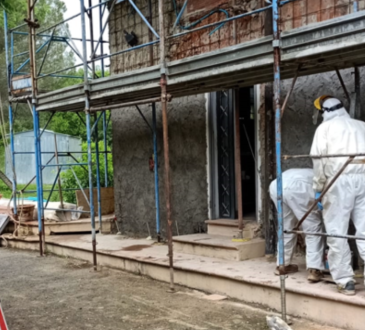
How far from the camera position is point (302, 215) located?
5.57m

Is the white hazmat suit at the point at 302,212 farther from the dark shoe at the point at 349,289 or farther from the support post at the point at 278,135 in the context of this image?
the support post at the point at 278,135

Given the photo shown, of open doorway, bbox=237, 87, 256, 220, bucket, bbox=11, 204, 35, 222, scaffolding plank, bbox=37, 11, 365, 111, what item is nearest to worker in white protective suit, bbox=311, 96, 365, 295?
scaffolding plank, bbox=37, 11, 365, 111

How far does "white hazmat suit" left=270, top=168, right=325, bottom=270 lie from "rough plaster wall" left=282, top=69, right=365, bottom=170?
860mm

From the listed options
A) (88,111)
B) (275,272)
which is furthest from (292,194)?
(88,111)

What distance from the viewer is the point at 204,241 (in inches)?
280

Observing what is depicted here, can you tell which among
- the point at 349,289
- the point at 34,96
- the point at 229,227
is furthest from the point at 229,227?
the point at 34,96

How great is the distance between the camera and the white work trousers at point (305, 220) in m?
5.37

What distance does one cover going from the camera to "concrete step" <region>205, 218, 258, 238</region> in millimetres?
7159

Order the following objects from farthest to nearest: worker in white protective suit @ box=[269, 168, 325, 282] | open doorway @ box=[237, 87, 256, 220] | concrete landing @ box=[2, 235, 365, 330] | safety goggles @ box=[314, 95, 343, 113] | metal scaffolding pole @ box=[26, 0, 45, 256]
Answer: metal scaffolding pole @ box=[26, 0, 45, 256], open doorway @ box=[237, 87, 256, 220], worker in white protective suit @ box=[269, 168, 325, 282], safety goggles @ box=[314, 95, 343, 113], concrete landing @ box=[2, 235, 365, 330]

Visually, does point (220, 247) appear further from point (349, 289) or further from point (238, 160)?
point (349, 289)

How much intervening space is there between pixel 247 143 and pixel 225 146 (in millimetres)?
432

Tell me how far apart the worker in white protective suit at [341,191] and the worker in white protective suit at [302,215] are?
39 centimetres

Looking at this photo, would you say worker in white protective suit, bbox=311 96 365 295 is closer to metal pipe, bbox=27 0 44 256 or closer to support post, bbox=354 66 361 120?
support post, bbox=354 66 361 120

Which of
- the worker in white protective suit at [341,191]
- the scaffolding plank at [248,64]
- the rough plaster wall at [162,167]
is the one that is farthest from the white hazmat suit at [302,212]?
the rough plaster wall at [162,167]
